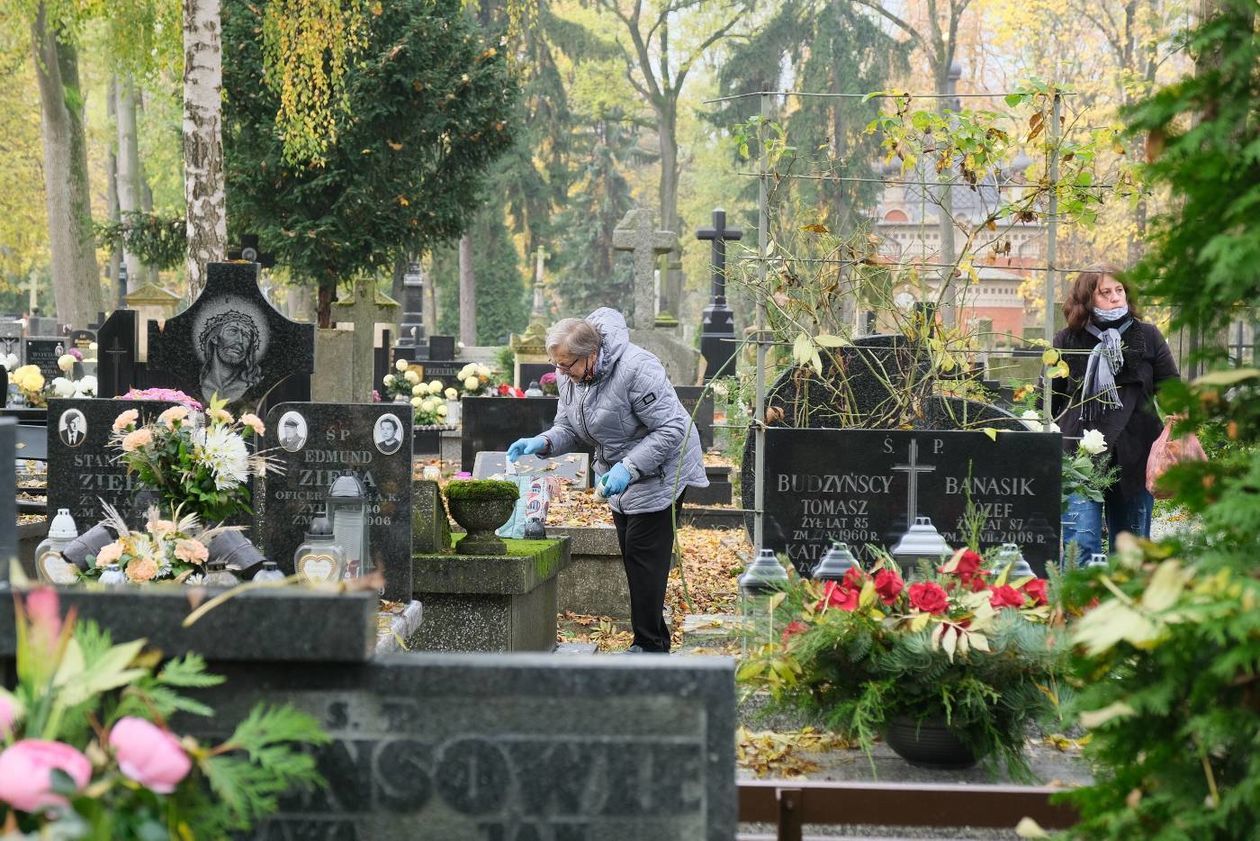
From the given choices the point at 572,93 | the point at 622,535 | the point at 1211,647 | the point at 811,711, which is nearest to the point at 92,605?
the point at 1211,647

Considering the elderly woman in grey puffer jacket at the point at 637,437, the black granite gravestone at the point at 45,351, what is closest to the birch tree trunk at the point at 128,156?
the black granite gravestone at the point at 45,351

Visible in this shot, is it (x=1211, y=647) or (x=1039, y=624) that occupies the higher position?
(x=1211, y=647)

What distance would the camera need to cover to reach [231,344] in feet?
30.2

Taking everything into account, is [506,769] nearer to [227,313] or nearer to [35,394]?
[227,313]

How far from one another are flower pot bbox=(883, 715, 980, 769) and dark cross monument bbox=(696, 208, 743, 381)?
15142 mm

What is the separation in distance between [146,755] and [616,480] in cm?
475

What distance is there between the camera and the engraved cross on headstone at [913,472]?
6.80 m

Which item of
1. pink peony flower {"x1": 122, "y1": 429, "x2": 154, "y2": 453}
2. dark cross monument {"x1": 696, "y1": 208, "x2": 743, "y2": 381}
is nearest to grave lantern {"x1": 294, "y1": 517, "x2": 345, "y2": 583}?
pink peony flower {"x1": 122, "y1": 429, "x2": 154, "y2": 453}

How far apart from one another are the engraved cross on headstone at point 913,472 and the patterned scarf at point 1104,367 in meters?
1.57

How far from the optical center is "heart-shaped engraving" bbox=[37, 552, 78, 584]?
616 cm

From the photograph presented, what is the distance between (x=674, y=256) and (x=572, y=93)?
15.4 m

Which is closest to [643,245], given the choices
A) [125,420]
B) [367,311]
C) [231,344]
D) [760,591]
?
[367,311]

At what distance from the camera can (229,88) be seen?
23.2 m

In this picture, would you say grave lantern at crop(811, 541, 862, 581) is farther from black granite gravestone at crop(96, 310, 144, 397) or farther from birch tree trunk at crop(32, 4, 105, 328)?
birch tree trunk at crop(32, 4, 105, 328)
